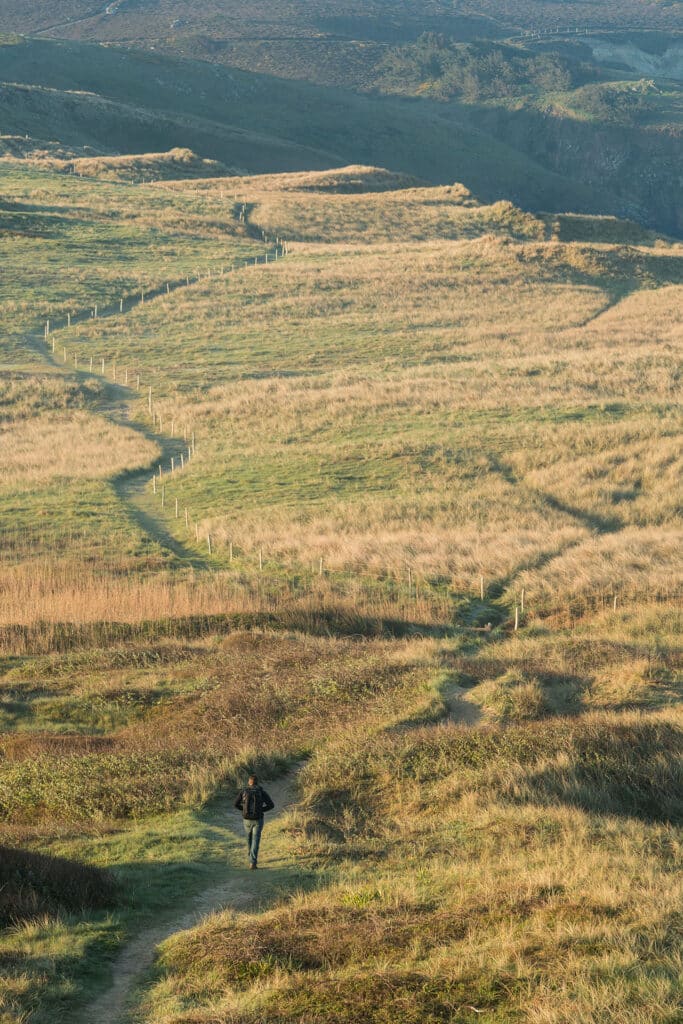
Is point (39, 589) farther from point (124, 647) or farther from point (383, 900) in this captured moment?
point (383, 900)

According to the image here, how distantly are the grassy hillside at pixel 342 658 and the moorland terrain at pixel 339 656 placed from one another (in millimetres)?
68

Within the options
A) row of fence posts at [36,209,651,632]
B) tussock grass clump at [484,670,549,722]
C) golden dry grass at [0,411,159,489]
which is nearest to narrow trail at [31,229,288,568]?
row of fence posts at [36,209,651,632]

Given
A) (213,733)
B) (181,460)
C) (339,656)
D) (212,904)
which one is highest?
(212,904)

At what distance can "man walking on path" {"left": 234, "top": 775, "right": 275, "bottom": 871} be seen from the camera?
13.3 meters

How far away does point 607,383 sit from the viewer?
51.6 metres

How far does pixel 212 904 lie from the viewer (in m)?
12.5

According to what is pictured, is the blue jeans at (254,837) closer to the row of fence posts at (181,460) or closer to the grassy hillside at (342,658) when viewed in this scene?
the grassy hillside at (342,658)

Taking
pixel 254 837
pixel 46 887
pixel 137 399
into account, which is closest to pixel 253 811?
pixel 254 837

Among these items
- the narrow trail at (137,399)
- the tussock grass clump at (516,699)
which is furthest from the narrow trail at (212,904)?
the narrow trail at (137,399)

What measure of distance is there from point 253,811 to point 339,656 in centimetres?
837

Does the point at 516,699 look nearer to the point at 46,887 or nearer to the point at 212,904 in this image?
the point at 212,904

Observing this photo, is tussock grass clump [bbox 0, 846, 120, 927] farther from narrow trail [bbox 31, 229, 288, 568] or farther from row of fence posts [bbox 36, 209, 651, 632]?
narrow trail [bbox 31, 229, 288, 568]

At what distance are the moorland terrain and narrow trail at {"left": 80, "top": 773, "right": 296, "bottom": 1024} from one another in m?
0.05

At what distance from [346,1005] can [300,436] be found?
35.9m
